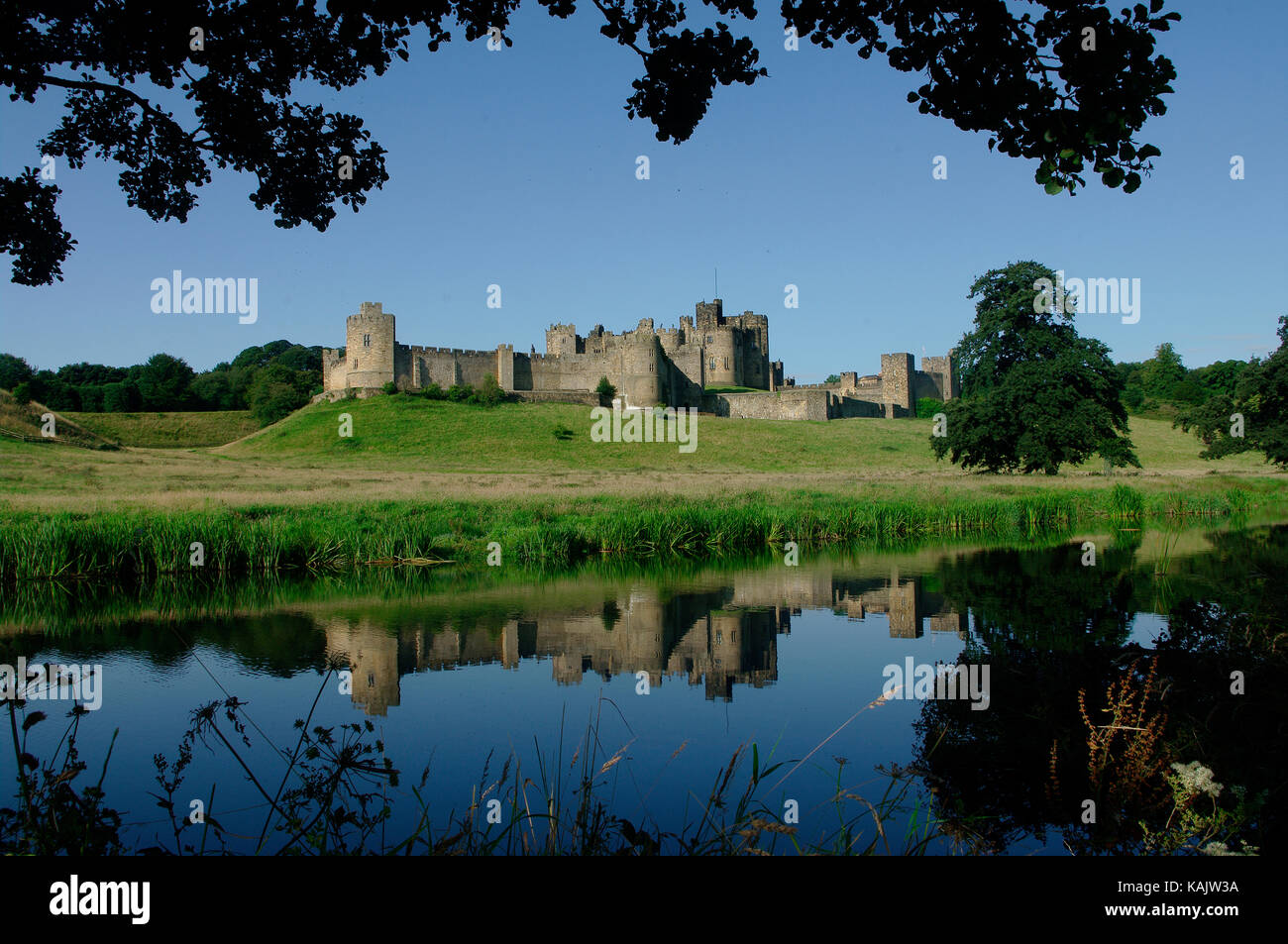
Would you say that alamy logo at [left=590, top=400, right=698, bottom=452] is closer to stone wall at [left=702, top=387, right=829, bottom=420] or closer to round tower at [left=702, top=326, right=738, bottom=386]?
stone wall at [left=702, top=387, right=829, bottom=420]

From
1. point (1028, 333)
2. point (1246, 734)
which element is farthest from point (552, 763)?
point (1028, 333)

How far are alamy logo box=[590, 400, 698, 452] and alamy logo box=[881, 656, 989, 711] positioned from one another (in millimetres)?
40123

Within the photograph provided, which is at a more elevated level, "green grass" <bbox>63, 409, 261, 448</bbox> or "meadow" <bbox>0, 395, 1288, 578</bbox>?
"green grass" <bbox>63, 409, 261, 448</bbox>

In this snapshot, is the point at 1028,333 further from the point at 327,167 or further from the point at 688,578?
the point at 327,167

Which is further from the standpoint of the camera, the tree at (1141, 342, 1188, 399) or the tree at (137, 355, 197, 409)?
the tree at (1141, 342, 1188, 399)

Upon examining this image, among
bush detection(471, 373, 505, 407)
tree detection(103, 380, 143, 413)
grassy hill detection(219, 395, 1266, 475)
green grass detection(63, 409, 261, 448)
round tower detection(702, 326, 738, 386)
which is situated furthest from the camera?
round tower detection(702, 326, 738, 386)

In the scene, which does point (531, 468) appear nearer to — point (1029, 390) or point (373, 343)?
point (1029, 390)

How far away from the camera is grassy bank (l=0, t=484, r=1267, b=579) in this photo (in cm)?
1379

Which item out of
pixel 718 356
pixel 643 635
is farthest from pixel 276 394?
pixel 643 635

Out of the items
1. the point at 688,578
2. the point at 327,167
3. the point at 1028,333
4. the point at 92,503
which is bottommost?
the point at 688,578

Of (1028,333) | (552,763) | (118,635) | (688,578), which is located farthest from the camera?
(1028,333)
